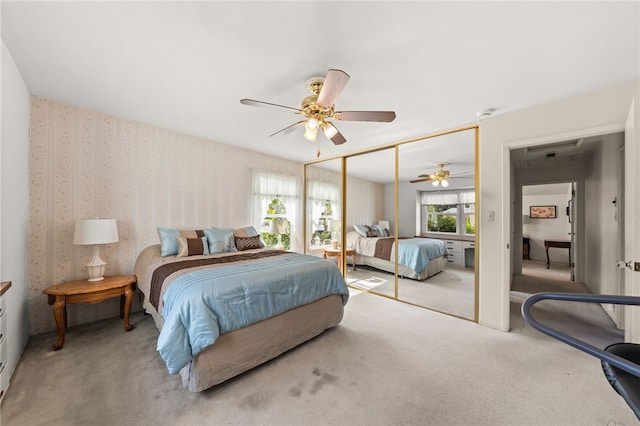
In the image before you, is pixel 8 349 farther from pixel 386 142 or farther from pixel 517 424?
pixel 386 142

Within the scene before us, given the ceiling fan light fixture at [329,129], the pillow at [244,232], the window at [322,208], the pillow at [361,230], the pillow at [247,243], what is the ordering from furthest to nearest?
the window at [322,208] < the pillow at [361,230] < the pillow at [244,232] < the pillow at [247,243] < the ceiling fan light fixture at [329,129]

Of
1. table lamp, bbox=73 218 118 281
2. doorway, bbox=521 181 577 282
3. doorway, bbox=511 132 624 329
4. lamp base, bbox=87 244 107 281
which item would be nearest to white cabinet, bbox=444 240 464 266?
doorway, bbox=511 132 624 329

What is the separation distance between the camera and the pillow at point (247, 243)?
140 inches

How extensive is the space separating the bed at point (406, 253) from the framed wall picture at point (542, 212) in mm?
5113

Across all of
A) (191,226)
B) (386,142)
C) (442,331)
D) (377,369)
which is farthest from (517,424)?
(191,226)

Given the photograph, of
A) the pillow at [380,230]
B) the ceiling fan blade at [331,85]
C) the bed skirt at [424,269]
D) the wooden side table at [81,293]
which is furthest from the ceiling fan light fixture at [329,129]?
the bed skirt at [424,269]

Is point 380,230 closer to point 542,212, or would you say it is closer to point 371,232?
point 371,232

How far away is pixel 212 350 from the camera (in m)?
1.76

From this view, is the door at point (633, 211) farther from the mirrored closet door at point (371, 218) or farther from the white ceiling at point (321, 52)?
the mirrored closet door at point (371, 218)

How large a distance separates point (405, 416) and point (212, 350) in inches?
53.9

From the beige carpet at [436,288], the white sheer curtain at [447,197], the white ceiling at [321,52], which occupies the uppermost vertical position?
the white ceiling at [321,52]

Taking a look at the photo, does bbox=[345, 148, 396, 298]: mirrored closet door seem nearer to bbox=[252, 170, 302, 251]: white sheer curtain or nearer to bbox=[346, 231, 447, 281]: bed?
bbox=[346, 231, 447, 281]: bed

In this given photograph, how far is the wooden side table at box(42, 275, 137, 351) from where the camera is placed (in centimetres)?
225

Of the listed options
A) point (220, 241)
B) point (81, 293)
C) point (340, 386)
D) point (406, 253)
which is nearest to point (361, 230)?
point (406, 253)
